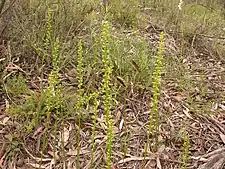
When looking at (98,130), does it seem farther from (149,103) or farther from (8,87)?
(8,87)

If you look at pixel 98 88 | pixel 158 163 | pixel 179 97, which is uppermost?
pixel 98 88

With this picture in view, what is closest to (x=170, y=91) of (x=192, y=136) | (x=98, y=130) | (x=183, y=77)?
(x=183, y=77)

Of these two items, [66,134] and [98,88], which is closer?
[66,134]

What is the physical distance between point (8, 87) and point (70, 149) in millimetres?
→ 701

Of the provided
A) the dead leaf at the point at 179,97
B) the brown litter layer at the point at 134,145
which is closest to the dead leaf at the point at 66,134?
the brown litter layer at the point at 134,145

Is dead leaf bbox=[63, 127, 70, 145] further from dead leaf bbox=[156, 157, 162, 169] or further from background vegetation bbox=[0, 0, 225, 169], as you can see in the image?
dead leaf bbox=[156, 157, 162, 169]

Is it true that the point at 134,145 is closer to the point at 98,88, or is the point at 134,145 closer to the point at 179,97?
the point at 98,88

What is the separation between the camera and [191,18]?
5227mm

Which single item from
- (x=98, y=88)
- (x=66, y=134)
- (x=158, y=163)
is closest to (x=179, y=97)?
(x=98, y=88)

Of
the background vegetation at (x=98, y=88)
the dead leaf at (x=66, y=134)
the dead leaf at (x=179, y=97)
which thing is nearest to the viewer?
the background vegetation at (x=98, y=88)

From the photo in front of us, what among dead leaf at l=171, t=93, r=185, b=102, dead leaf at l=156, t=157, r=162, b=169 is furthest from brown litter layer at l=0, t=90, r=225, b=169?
dead leaf at l=171, t=93, r=185, b=102

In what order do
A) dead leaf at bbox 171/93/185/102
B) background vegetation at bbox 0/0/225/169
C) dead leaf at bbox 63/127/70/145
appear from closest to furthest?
background vegetation at bbox 0/0/225/169 → dead leaf at bbox 63/127/70/145 → dead leaf at bbox 171/93/185/102

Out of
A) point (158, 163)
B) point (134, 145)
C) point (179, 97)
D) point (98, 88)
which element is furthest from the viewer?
point (179, 97)

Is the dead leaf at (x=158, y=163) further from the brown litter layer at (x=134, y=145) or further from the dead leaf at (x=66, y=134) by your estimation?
the dead leaf at (x=66, y=134)
